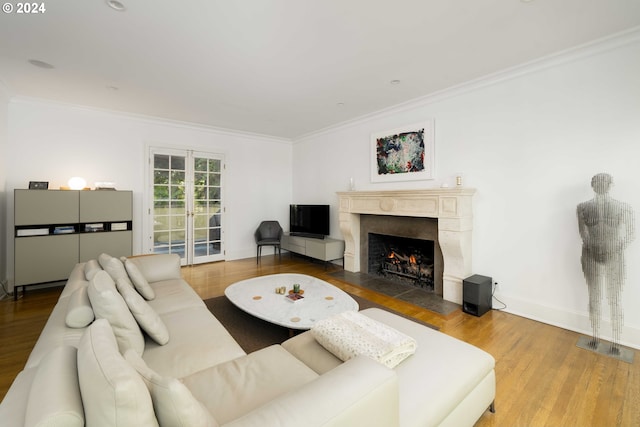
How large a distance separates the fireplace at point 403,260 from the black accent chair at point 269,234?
206 centimetres

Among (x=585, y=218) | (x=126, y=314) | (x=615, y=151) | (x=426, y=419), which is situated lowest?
(x=426, y=419)

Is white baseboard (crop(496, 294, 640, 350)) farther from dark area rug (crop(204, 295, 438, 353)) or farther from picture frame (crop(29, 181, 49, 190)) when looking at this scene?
picture frame (crop(29, 181, 49, 190))

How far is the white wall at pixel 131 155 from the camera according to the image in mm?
3951

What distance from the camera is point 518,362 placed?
7.34 feet

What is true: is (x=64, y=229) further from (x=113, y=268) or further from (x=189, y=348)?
(x=189, y=348)

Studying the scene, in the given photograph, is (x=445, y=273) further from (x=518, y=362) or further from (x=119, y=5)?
(x=119, y=5)

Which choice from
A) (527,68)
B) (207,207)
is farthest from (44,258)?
(527,68)

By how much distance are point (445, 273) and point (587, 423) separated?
1952mm

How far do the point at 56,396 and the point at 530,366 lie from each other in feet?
9.41

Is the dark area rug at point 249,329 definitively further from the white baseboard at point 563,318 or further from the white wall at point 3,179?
the white wall at point 3,179

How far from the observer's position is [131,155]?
15.3 ft

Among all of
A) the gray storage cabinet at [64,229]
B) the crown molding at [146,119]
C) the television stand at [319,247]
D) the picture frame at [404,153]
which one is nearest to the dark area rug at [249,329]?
the television stand at [319,247]

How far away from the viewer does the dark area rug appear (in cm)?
250

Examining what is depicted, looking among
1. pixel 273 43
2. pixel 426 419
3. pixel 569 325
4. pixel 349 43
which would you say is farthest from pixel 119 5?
pixel 569 325
